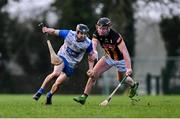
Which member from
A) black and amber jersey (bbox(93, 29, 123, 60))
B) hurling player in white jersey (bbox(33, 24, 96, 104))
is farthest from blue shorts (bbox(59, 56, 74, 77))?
black and amber jersey (bbox(93, 29, 123, 60))

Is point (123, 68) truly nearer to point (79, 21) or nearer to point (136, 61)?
point (136, 61)

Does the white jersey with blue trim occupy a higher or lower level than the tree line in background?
lower

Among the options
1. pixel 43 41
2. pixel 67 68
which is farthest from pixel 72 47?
pixel 43 41

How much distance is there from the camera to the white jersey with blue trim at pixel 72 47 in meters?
17.3

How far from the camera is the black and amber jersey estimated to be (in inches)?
680

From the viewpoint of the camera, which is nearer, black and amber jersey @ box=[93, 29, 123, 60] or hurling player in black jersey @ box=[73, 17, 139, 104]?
hurling player in black jersey @ box=[73, 17, 139, 104]

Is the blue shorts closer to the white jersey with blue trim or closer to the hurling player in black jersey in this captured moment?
the white jersey with blue trim

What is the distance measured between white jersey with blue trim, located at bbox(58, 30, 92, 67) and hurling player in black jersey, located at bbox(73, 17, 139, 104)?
0.20 m

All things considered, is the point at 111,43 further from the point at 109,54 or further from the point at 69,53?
the point at 69,53

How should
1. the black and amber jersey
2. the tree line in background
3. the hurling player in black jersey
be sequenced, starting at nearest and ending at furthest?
the hurling player in black jersey → the black and amber jersey → the tree line in background

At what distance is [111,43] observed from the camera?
1738 cm

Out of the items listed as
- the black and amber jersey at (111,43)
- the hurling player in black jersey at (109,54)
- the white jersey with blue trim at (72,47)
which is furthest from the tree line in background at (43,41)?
the white jersey with blue trim at (72,47)

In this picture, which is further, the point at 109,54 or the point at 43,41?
the point at 43,41

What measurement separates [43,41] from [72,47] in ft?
110
